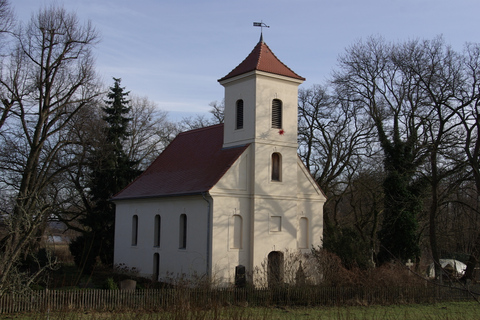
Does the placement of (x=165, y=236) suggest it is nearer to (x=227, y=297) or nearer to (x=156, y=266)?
(x=156, y=266)

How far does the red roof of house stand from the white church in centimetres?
9

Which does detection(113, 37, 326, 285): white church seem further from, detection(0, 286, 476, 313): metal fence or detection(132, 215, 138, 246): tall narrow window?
detection(0, 286, 476, 313): metal fence

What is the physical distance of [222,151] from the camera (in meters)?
30.3

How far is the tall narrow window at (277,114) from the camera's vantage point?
29250mm

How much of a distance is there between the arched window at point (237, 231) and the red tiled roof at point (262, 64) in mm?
8061

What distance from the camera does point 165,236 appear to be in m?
30.5

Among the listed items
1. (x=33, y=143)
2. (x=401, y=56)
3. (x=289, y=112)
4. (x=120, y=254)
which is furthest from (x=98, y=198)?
(x=401, y=56)

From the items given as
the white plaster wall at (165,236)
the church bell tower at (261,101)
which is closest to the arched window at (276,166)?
the church bell tower at (261,101)

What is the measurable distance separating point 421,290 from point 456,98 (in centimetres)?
1127

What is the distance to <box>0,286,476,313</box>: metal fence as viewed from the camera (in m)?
18.6

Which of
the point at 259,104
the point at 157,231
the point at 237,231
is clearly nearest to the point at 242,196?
the point at 237,231

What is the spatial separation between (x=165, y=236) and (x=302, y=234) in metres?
7.86

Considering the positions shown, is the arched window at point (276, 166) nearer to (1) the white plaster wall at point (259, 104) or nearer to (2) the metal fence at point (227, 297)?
(1) the white plaster wall at point (259, 104)

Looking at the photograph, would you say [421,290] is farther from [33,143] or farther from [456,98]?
[33,143]
